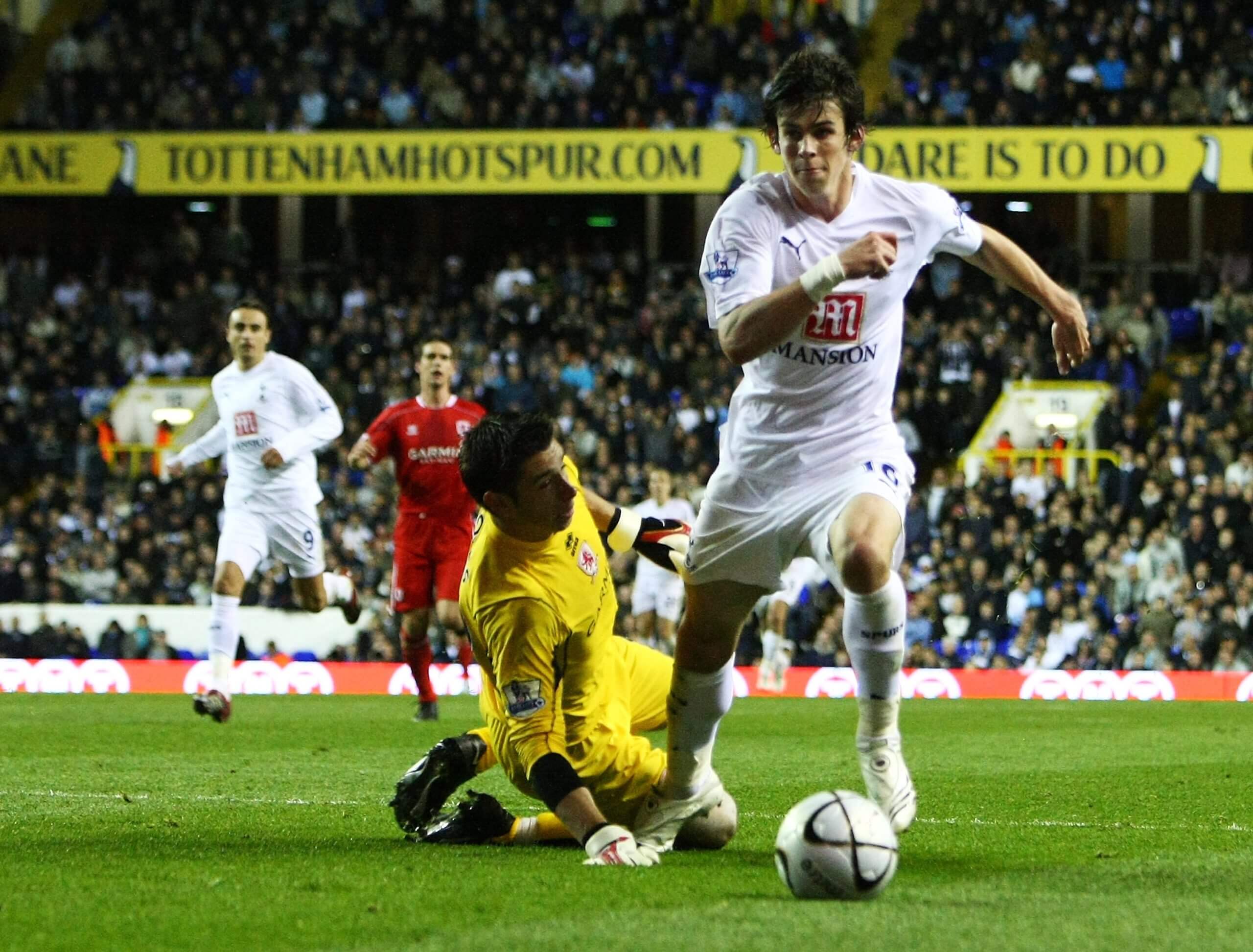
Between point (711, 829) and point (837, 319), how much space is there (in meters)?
1.66

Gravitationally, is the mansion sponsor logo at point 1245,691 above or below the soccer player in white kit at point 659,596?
below

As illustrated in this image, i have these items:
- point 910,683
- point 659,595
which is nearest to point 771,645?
point 659,595

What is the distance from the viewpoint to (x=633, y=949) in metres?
4.05

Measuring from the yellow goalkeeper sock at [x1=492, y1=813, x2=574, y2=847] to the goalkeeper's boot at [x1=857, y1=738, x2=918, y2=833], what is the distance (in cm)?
106

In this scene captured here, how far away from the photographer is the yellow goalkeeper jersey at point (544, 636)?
5539 millimetres

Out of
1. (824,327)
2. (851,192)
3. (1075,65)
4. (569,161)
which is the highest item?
(1075,65)

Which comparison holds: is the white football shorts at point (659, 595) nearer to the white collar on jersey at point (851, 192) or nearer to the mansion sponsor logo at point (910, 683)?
the mansion sponsor logo at point (910, 683)

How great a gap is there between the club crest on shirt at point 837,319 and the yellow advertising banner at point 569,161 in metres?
18.4

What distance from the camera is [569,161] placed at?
24938 millimetres

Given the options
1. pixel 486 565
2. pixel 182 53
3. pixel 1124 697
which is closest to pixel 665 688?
pixel 486 565

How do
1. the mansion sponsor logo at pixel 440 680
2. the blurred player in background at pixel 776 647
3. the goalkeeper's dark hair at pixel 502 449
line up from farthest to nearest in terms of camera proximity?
the mansion sponsor logo at pixel 440 680 → the blurred player in background at pixel 776 647 → the goalkeeper's dark hair at pixel 502 449

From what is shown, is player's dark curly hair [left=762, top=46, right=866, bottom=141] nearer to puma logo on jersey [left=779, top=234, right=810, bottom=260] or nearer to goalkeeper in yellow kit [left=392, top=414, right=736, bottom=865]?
puma logo on jersey [left=779, top=234, right=810, bottom=260]

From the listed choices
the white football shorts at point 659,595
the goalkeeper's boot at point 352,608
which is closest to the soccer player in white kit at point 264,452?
the goalkeeper's boot at point 352,608

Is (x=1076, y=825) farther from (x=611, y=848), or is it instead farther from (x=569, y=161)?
(x=569, y=161)
